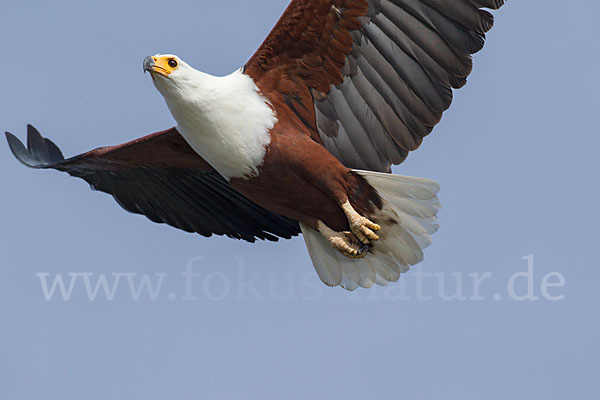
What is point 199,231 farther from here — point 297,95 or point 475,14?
point 475,14

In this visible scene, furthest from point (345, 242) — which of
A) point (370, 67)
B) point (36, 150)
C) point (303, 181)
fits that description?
point (36, 150)

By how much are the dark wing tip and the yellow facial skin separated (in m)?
1.71

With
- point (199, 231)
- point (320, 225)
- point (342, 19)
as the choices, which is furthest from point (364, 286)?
point (342, 19)

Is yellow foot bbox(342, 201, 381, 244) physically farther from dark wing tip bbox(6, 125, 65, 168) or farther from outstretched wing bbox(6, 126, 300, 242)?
dark wing tip bbox(6, 125, 65, 168)

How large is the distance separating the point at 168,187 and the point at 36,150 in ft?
3.33

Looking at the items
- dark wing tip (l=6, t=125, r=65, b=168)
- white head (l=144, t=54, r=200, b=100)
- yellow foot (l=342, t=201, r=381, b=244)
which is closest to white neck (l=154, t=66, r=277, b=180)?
white head (l=144, t=54, r=200, b=100)

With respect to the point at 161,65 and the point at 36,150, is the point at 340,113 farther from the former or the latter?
the point at 36,150

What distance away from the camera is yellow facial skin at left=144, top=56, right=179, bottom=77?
7.25 metres

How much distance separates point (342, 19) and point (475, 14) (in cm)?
82

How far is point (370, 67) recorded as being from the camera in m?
7.58

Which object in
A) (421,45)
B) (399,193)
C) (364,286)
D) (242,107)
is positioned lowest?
(364,286)

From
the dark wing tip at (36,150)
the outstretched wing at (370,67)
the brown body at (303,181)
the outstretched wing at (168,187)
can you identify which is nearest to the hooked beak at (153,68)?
the outstretched wing at (370,67)

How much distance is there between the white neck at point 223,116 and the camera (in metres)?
7.31

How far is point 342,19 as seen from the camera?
7316 millimetres
